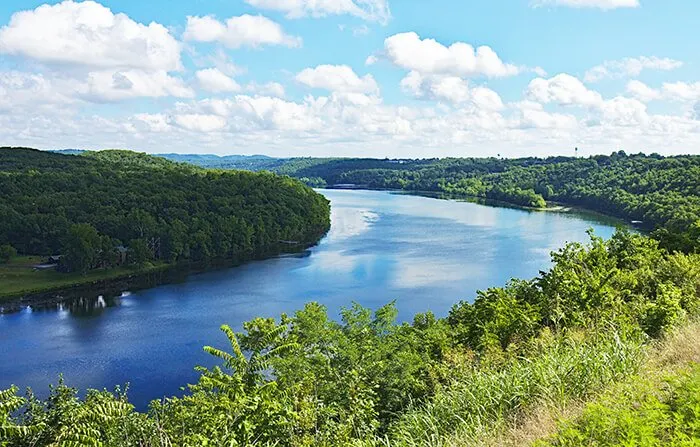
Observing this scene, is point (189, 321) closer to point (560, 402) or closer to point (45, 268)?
point (45, 268)

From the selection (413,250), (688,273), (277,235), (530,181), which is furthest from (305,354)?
(530,181)

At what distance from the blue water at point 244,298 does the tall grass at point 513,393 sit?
21365 mm

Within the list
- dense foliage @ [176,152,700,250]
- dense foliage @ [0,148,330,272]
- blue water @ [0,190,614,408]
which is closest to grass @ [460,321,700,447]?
dense foliage @ [176,152,700,250]

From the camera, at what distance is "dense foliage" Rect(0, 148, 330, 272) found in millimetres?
57656

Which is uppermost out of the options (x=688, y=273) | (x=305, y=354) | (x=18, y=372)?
(x=688, y=273)

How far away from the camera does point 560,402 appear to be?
572cm

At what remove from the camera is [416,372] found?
1691 centimetres

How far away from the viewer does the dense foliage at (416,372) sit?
619 centimetres

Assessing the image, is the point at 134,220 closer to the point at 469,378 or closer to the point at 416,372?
the point at 416,372

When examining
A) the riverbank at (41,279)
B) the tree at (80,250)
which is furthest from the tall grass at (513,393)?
the tree at (80,250)

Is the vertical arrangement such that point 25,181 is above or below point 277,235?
above

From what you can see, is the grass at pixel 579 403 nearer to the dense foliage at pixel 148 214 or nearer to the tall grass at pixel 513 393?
the tall grass at pixel 513 393

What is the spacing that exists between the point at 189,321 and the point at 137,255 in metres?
22.1

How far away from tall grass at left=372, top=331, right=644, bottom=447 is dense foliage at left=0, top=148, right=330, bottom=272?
170ft
